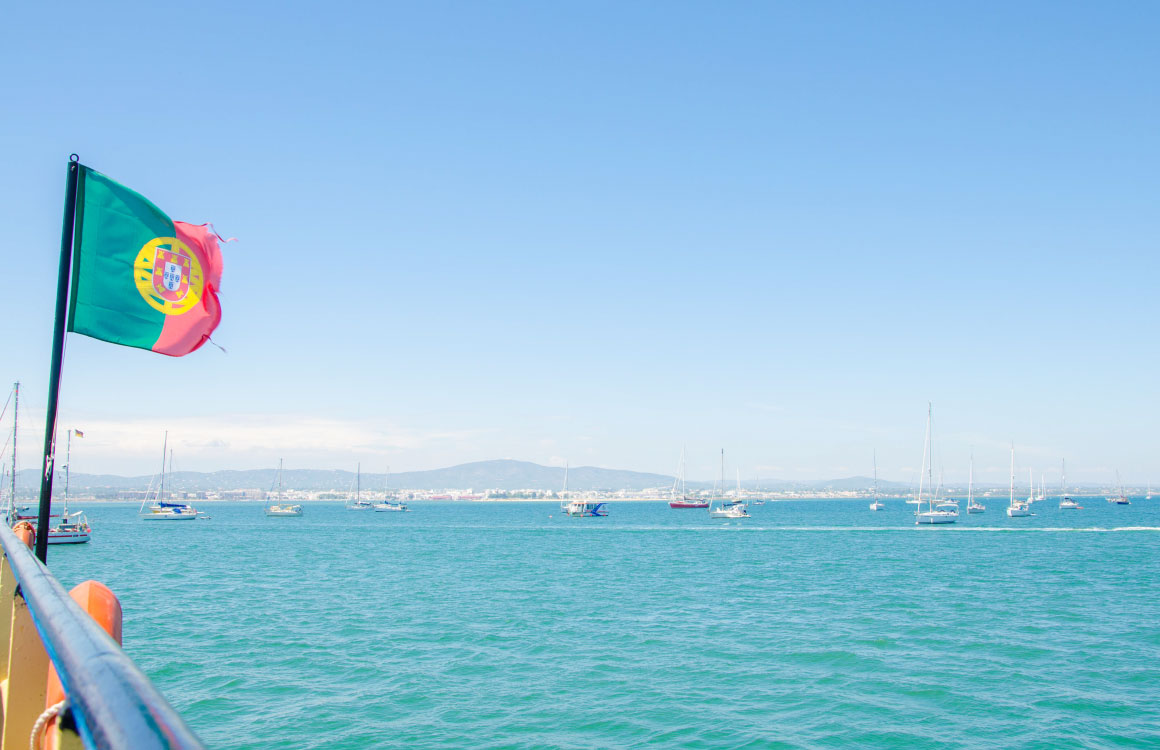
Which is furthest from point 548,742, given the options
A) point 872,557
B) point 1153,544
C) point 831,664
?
point 1153,544

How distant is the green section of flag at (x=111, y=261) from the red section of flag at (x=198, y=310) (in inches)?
5.6

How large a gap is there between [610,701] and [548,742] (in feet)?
10.1

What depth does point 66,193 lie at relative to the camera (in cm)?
817

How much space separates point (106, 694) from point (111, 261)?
28.3 feet

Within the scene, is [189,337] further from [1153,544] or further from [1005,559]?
[1153,544]

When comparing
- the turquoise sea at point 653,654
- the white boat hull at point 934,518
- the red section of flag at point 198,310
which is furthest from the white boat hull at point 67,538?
the white boat hull at point 934,518

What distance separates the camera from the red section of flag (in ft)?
29.8

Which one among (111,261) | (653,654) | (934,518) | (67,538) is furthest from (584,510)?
(111,261)

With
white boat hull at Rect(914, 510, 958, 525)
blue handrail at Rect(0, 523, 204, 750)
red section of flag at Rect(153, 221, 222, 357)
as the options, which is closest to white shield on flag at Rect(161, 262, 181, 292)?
red section of flag at Rect(153, 221, 222, 357)

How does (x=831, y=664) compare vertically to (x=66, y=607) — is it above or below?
below

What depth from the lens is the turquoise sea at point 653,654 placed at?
1820 cm

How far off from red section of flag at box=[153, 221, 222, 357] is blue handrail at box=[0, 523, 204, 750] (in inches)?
314

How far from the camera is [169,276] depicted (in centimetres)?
912

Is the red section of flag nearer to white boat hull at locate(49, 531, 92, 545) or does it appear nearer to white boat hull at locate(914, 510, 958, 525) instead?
white boat hull at locate(49, 531, 92, 545)
